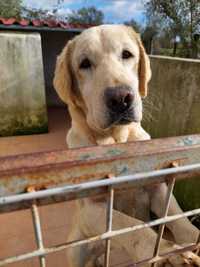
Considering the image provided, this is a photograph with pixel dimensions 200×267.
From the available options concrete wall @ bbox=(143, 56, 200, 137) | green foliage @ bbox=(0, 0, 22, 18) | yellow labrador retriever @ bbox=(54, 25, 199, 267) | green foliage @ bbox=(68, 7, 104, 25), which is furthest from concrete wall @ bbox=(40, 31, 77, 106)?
green foliage @ bbox=(68, 7, 104, 25)

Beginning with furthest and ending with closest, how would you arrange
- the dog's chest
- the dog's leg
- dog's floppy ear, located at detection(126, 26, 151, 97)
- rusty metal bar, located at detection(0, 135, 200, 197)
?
dog's floppy ear, located at detection(126, 26, 151, 97) < the dog's chest < the dog's leg < rusty metal bar, located at detection(0, 135, 200, 197)

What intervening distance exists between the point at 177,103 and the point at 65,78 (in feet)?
3.03

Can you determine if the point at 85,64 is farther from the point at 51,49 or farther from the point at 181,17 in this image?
the point at 181,17

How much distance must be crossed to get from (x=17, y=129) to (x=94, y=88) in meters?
3.31

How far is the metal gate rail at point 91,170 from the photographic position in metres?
0.45

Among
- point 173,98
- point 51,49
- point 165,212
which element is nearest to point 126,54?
point 173,98

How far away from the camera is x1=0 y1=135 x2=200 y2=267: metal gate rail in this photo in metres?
0.45

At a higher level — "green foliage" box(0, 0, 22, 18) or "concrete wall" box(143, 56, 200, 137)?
"green foliage" box(0, 0, 22, 18)

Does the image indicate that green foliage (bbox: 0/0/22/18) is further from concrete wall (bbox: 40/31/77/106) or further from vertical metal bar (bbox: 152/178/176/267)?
vertical metal bar (bbox: 152/178/176/267)

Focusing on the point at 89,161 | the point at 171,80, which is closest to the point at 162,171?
the point at 89,161

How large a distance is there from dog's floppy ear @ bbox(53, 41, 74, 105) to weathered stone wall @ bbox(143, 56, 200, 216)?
0.86 meters

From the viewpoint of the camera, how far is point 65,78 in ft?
5.25

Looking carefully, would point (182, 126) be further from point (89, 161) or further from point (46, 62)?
point (46, 62)

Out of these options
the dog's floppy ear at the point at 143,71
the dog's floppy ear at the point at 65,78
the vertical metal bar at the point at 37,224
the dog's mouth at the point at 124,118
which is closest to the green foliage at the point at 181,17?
the dog's floppy ear at the point at 143,71
